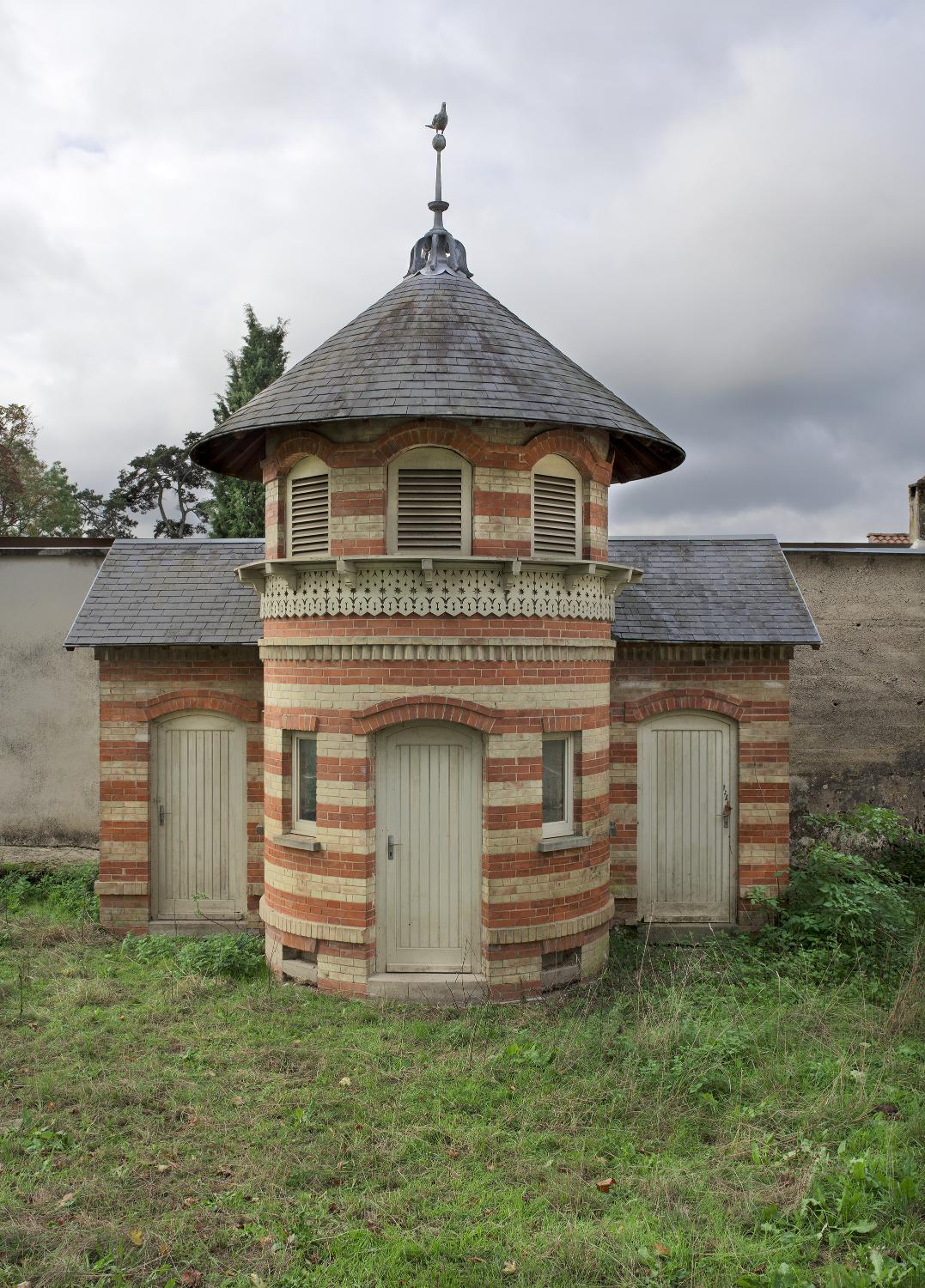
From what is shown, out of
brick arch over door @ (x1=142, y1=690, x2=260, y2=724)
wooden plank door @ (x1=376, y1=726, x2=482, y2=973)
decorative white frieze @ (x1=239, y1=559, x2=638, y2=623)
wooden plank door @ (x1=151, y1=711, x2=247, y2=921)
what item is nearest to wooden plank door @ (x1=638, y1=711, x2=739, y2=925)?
decorative white frieze @ (x1=239, y1=559, x2=638, y2=623)

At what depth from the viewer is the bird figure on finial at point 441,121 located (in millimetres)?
10930

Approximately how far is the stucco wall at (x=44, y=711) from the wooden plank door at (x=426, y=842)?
765cm

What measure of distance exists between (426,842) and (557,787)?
159cm

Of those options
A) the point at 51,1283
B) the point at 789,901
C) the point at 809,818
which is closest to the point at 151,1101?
the point at 51,1283

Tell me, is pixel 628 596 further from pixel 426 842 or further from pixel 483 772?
pixel 426 842

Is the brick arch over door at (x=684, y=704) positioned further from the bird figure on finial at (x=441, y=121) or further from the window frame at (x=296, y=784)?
the bird figure on finial at (x=441, y=121)

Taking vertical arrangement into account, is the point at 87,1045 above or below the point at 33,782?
below

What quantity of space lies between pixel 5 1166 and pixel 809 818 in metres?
10.8

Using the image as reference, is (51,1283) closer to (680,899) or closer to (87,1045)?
(87,1045)

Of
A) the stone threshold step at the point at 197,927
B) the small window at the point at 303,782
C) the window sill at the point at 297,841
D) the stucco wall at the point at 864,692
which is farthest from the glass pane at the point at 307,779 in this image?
the stucco wall at the point at 864,692

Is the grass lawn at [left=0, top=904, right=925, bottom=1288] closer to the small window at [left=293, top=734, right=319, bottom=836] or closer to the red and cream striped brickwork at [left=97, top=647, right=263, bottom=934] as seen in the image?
the small window at [left=293, top=734, right=319, bottom=836]

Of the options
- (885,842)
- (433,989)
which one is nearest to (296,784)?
(433,989)

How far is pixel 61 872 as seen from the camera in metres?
14.1

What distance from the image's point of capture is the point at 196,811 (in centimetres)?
1165
